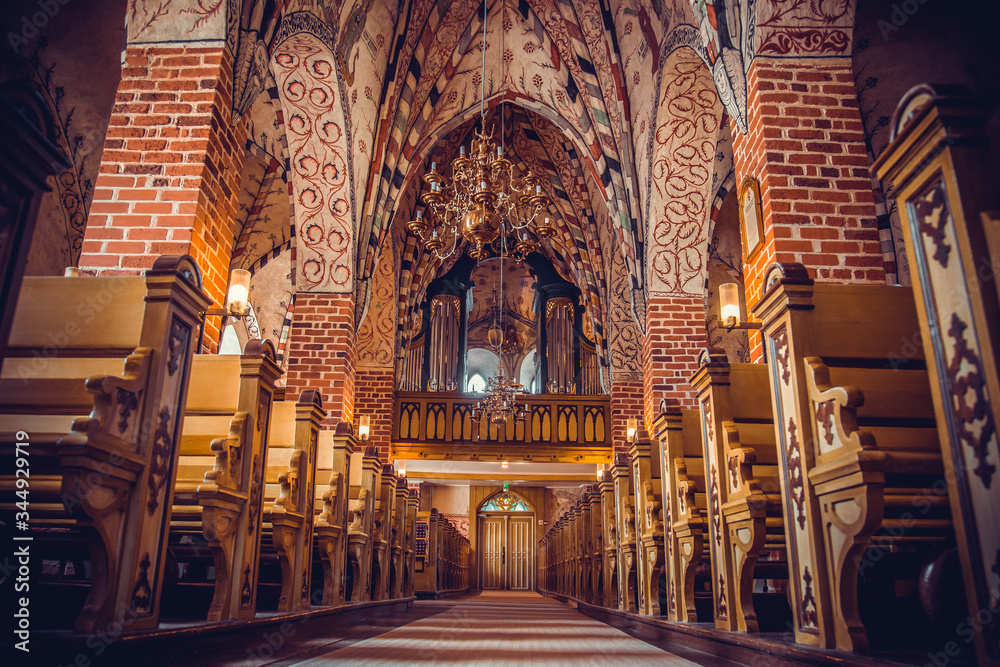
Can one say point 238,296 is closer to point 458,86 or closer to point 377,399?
point 458,86

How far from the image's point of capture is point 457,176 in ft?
22.4

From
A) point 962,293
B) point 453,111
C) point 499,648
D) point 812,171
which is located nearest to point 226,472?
point 499,648

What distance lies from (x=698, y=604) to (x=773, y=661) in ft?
7.36

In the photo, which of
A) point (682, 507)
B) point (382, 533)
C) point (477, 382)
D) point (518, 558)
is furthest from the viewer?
point (477, 382)

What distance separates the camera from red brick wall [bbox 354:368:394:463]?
41.4 feet

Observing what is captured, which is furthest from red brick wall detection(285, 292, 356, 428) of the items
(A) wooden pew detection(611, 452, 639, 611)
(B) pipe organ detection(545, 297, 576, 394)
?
(B) pipe organ detection(545, 297, 576, 394)

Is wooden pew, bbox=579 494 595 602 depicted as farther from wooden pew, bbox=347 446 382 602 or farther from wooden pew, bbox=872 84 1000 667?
wooden pew, bbox=872 84 1000 667

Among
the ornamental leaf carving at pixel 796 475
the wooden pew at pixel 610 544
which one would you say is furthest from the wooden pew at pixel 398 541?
the ornamental leaf carving at pixel 796 475

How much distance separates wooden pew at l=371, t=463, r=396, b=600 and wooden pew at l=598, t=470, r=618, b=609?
2284 mm

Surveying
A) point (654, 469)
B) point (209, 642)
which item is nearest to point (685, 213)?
point (654, 469)

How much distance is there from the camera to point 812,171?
4496mm

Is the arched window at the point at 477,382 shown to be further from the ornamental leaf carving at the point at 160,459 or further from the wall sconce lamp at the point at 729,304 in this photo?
the ornamental leaf carving at the point at 160,459

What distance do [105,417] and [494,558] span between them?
63.8ft

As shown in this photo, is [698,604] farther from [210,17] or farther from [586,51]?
[586,51]
